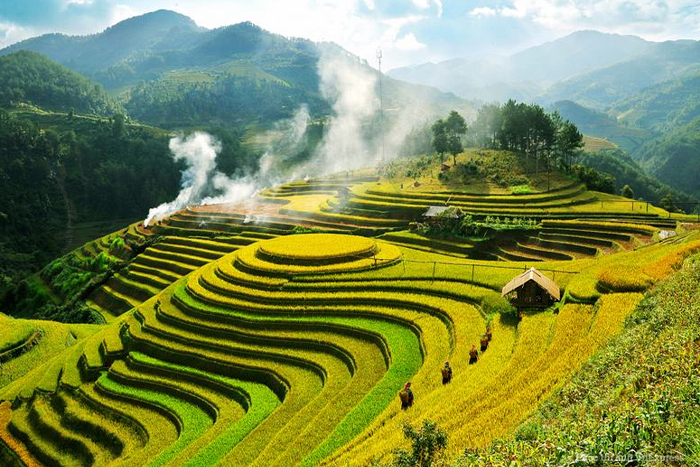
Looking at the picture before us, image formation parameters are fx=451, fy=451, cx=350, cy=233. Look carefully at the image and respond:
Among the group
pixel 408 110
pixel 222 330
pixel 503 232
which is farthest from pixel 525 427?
pixel 408 110

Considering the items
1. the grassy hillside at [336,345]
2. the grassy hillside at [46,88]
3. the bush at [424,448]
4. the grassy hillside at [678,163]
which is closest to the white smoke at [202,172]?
the grassy hillside at [46,88]

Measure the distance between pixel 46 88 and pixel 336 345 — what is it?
171876 millimetres

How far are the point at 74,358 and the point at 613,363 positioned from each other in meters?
28.7

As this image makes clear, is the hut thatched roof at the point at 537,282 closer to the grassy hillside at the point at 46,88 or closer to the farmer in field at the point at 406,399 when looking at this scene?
the farmer in field at the point at 406,399

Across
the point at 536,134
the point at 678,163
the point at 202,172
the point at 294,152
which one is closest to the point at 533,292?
the point at 536,134

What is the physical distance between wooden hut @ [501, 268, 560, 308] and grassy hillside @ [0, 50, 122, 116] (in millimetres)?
162730

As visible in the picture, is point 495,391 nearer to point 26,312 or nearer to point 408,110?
point 26,312

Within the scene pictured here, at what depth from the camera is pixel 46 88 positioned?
493 feet

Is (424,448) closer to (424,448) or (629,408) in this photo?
(424,448)

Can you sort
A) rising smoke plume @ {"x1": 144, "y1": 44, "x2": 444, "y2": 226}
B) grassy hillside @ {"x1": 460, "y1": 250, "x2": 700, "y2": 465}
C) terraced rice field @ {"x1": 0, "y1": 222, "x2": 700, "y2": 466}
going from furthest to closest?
rising smoke plume @ {"x1": 144, "y1": 44, "x2": 444, "y2": 226}, terraced rice field @ {"x1": 0, "y1": 222, "x2": 700, "y2": 466}, grassy hillside @ {"x1": 460, "y1": 250, "x2": 700, "y2": 465}

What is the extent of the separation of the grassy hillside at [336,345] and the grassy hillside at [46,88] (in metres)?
138

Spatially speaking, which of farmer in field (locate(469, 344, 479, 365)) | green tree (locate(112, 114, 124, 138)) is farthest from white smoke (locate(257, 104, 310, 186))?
farmer in field (locate(469, 344, 479, 365))

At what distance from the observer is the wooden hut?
19469 mm

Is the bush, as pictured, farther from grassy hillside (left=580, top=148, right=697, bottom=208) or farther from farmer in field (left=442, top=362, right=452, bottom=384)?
grassy hillside (left=580, top=148, right=697, bottom=208)
